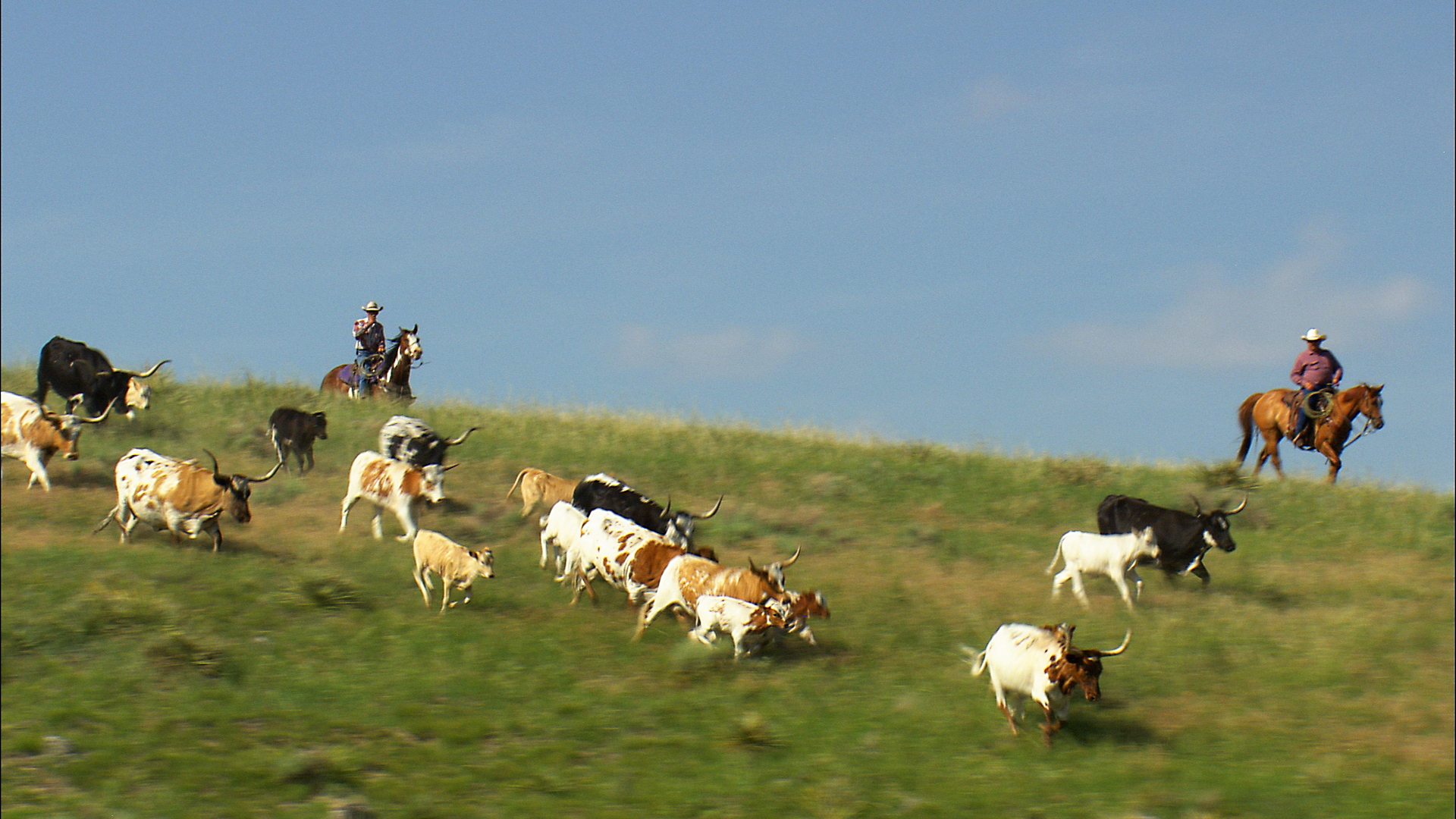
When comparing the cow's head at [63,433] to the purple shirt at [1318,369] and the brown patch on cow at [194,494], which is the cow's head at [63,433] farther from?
the purple shirt at [1318,369]

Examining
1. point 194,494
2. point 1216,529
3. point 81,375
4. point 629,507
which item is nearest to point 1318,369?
point 1216,529

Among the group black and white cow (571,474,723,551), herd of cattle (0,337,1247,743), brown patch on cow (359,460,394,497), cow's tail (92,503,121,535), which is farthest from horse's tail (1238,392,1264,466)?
cow's tail (92,503,121,535)

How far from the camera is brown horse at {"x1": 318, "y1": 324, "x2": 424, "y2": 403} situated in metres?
25.7

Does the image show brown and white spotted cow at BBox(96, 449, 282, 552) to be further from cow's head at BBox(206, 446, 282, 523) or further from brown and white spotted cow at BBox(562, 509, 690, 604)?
brown and white spotted cow at BBox(562, 509, 690, 604)

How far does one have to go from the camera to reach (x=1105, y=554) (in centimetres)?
1448

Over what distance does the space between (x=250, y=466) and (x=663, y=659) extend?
10.8 metres

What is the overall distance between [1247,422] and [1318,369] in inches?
88.4

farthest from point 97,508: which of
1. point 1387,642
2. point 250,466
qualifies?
point 1387,642

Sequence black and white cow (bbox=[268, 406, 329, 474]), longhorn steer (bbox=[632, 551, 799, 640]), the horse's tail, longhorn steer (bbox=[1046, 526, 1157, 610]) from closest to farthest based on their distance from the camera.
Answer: longhorn steer (bbox=[632, 551, 799, 640])
longhorn steer (bbox=[1046, 526, 1157, 610])
black and white cow (bbox=[268, 406, 329, 474])
the horse's tail

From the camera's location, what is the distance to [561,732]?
409 inches

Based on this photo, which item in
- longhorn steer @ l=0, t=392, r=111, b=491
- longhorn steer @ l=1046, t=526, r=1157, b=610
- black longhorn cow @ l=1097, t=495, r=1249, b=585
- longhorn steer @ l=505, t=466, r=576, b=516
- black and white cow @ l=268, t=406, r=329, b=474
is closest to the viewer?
longhorn steer @ l=1046, t=526, r=1157, b=610

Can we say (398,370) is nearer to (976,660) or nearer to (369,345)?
(369,345)

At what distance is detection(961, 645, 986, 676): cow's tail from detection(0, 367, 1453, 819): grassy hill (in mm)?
131

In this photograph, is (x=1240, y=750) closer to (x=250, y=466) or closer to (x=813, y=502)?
(x=813, y=502)
